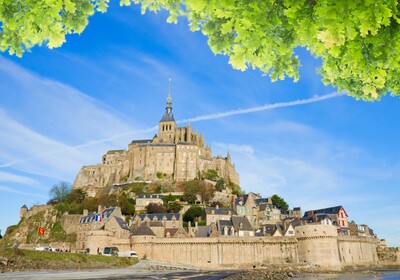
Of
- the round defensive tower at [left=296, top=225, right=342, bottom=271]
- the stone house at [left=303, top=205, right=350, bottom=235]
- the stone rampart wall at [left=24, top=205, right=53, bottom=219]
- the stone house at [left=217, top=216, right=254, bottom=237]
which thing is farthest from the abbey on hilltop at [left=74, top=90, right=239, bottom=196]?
the round defensive tower at [left=296, top=225, right=342, bottom=271]

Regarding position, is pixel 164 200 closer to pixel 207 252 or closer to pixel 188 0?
pixel 207 252

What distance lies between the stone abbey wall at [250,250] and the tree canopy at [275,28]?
58.7 m

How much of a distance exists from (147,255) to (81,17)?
199 feet

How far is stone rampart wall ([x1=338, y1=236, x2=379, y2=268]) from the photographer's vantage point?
64.8m

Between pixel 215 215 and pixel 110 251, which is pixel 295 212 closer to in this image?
pixel 215 215

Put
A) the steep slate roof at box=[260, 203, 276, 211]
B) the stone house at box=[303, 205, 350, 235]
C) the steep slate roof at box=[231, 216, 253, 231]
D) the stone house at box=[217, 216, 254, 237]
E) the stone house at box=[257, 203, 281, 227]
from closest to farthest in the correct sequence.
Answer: the stone house at box=[217, 216, 254, 237] → the steep slate roof at box=[231, 216, 253, 231] → the stone house at box=[303, 205, 350, 235] → the stone house at box=[257, 203, 281, 227] → the steep slate roof at box=[260, 203, 276, 211]

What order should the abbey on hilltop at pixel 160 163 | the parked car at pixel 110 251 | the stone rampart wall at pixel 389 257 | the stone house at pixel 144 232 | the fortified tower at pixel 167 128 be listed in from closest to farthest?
the parked car at pixel 110 251 → the stone house at pixel 144 232 → the stone rampart wall at pixel 389 257 → the abbey on hilltop at pixel 160 163 → the fortified tower at pixel 167 128

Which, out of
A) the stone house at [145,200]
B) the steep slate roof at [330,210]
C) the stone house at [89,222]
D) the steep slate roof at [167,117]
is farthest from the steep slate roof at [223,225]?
the steep slate roof at [167,117]

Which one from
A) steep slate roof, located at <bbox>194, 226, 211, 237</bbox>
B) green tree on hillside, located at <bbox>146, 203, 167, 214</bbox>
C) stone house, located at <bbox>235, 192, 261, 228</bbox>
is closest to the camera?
steep slate roof, located at <bbox>194, 226, 211, 237</bbox>

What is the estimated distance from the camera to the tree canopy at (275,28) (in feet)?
17.4

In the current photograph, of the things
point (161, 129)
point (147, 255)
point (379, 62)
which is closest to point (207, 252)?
point (147, 255)

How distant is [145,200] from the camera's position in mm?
90562

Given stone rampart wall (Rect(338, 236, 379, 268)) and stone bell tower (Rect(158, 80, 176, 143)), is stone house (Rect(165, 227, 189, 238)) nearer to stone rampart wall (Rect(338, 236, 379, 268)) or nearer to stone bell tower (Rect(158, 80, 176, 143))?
stone rampart wall (Rect(338, 236, 379, 268))

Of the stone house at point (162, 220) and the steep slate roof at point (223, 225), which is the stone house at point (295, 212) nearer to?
the steep slate roof at point (223, 225)
